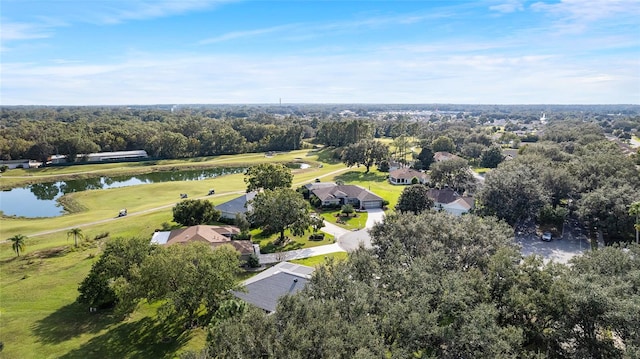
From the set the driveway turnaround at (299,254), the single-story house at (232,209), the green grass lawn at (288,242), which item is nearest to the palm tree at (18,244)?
the single-story house at (232,209)

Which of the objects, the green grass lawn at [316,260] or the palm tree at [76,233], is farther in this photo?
the palm tree at [76,233]

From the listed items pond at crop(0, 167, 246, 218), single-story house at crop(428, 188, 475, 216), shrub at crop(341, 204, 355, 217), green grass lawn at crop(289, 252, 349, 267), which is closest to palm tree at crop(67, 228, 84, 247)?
pond at crop(0, 167, 246, 218)

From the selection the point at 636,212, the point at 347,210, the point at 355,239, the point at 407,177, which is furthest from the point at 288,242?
the point at 407,177

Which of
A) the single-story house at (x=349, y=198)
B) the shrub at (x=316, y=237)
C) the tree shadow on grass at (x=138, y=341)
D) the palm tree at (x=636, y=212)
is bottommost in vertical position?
the tree shadow on grass at (x=138, y=341)

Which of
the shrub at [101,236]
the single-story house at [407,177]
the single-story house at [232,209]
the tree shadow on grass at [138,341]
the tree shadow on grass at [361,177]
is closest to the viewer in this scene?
the tree shadow on grass at [138,341]

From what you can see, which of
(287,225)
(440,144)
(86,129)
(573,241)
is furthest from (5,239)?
(440,144)

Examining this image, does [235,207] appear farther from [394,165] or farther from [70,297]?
[394,165]

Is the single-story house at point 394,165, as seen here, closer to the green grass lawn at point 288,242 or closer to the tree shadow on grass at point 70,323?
the green grass lawn at point 288,242
